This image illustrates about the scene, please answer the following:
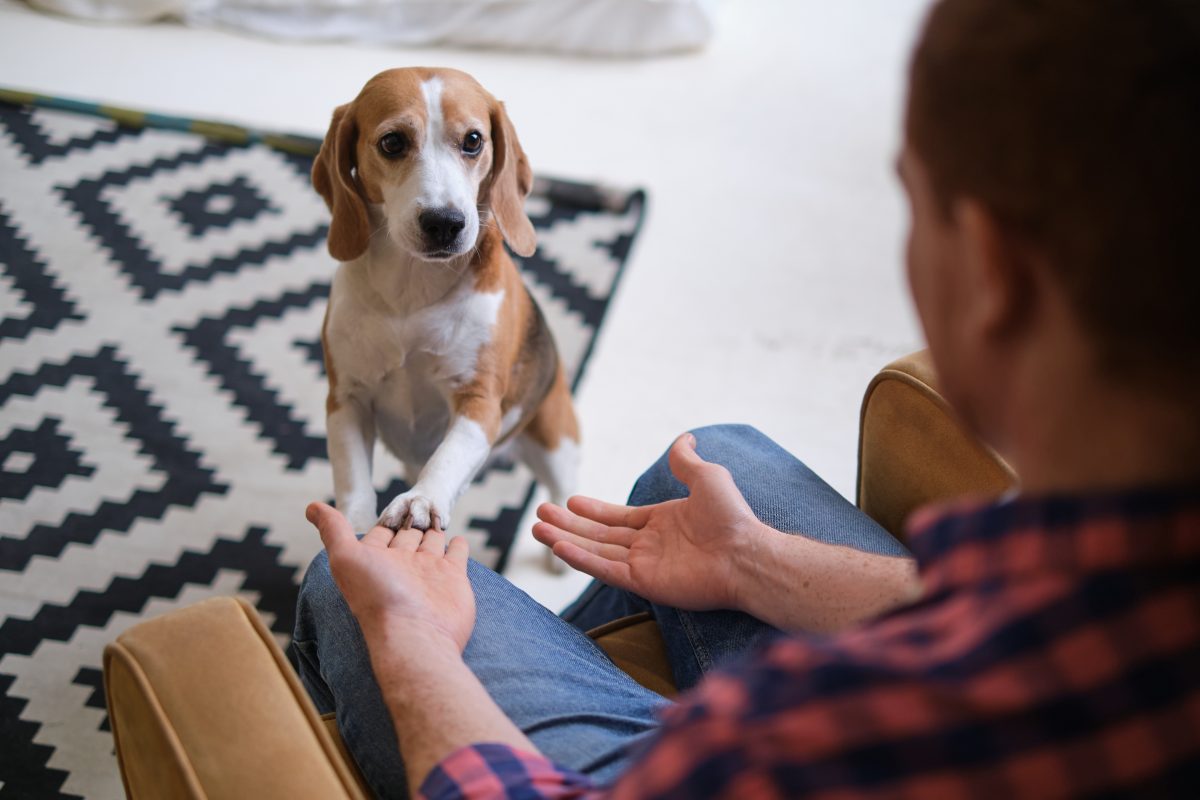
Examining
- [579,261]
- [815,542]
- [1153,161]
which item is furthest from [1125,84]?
[579,261]

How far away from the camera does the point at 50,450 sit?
6.84ft

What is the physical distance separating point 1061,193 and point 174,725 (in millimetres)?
704

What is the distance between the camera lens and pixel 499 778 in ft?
2.59

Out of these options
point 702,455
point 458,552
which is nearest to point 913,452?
point 702,455

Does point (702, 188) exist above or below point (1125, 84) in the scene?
below

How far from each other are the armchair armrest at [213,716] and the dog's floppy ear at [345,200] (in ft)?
2.25

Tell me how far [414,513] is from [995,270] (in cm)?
89

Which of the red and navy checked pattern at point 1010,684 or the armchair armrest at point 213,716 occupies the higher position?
the red and navy checked pattern at point 1010,684

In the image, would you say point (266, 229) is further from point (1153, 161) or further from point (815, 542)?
point (1153, 161)

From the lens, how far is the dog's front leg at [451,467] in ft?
4.31

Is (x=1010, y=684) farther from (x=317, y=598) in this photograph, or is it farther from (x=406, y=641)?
(x=317, y=598)

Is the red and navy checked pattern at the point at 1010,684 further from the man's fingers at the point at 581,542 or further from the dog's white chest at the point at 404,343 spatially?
the dog's white chest at the point at 404,343

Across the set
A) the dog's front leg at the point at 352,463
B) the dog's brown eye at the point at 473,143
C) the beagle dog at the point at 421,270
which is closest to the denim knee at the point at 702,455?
the beagle dog at the point at 421,270

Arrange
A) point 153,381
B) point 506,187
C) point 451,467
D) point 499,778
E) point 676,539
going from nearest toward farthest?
point 499,778
point 676,539
point 451,467
point 506,187
point 153,381
